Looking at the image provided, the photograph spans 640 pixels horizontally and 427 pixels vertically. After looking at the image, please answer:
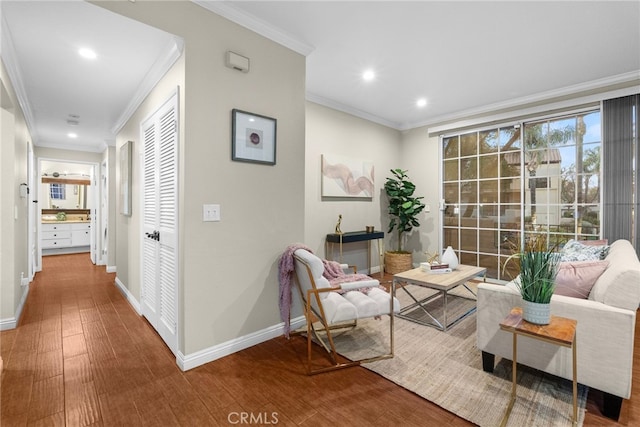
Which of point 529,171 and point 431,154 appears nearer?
point 529,171

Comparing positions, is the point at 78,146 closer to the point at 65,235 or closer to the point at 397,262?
the point at 65,235

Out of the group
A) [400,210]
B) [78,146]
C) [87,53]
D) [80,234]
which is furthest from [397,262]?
[80,234]

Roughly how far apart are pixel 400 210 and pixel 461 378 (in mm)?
3199

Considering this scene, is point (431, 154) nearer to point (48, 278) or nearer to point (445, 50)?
point (445, 50)

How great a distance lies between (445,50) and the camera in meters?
2.91

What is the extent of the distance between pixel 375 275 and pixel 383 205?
1.25 m

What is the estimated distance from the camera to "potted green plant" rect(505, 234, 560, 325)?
1632 mm

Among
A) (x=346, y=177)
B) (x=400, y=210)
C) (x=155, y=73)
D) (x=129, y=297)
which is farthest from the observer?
(x=400, y=210)

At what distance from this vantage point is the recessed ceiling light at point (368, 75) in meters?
3.37

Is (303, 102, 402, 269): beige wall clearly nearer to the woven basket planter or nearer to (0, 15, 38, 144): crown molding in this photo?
the woven basket planter

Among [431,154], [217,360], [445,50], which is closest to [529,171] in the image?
[431,154]

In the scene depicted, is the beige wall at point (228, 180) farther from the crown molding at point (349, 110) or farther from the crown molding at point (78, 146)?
the crown molding at point (78, 146)

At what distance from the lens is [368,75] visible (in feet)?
11.3

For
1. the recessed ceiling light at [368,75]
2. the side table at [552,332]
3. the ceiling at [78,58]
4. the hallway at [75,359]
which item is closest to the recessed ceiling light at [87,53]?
the ceiling at [78,58]
